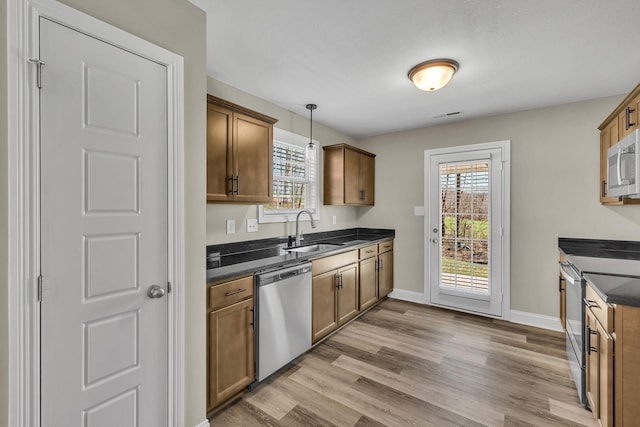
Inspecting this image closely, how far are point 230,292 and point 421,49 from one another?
213cm

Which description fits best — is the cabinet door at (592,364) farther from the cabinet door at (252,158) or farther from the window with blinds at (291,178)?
the window with blinds at (291,178)

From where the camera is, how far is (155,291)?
59.3 inches

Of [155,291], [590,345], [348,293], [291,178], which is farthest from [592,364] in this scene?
[291,178]

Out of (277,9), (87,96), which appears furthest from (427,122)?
(87,96)

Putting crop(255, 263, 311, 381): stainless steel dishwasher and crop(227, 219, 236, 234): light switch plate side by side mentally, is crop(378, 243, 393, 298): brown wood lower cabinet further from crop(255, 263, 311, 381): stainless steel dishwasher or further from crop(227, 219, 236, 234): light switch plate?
crop(227, 219, 236, 234): light switch plate

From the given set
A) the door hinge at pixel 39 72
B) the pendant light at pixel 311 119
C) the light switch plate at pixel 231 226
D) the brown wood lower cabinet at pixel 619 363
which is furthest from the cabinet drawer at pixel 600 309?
the door hinge at pixel 39 72

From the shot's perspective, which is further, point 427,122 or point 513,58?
point 427,122

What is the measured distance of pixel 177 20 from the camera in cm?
160

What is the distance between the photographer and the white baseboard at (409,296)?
164 inches

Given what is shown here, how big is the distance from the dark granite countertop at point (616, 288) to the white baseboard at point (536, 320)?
5.86 ft

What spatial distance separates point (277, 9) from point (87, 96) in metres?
1.09

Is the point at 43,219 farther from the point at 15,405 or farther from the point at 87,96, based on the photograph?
the point at 15,405

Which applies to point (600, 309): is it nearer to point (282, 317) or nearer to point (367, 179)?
point (282, 317)

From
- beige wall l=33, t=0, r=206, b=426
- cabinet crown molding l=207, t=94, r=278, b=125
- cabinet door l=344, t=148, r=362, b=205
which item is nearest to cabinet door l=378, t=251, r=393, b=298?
cabinet door l=344, t=148, r=362, b=205
